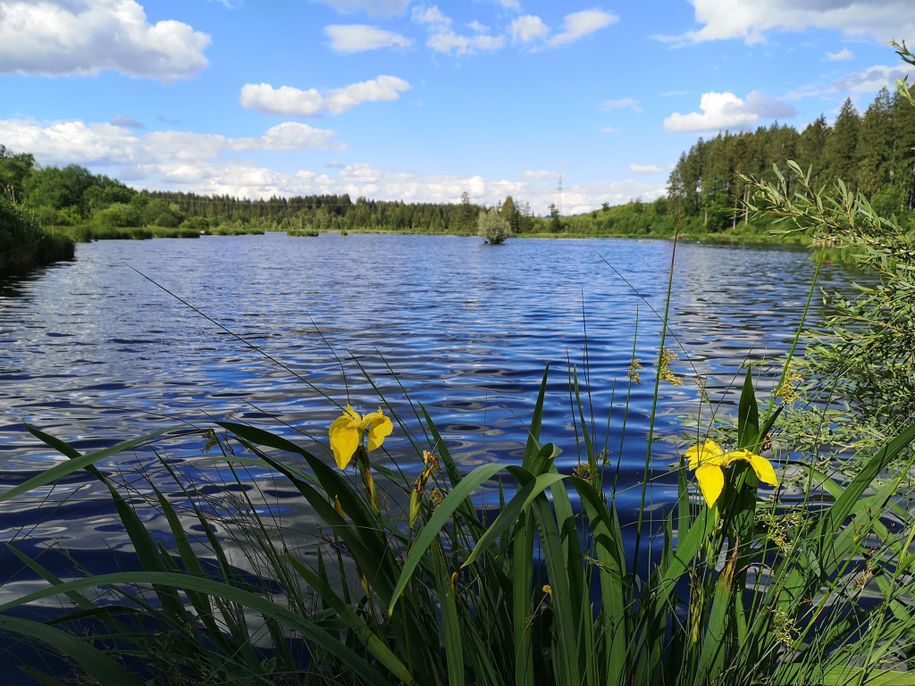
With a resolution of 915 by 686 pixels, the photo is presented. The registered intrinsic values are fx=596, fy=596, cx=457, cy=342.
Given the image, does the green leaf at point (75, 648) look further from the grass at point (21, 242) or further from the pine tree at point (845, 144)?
the pine tree at point (845, 144)

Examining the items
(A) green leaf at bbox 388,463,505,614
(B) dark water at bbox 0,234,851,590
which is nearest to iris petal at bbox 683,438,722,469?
(B) dark water at bbox 0,234,851,590

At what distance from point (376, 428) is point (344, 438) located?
9cm

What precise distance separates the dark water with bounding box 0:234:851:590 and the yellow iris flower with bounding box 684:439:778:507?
15.0 inches

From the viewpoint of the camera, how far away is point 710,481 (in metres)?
1.21

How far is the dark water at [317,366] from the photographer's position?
4.72 m

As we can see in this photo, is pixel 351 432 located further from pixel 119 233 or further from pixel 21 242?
pixel 119 233

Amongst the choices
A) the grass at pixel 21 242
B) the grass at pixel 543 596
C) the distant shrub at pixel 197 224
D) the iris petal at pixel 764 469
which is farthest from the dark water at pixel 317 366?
the distant shrub at pixel 197 224

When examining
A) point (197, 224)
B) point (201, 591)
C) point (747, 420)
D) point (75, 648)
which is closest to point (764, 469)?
point (747, 420)

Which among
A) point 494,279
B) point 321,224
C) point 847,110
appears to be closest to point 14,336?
point 494,279

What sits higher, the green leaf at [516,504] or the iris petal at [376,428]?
the iris petal at [376,428]

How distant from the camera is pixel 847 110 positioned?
64938 millimetres

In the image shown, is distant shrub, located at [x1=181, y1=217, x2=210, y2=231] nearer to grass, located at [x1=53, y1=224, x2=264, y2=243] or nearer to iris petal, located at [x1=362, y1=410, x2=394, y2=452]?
grass, located at [x1=53, y1=224, x2=264, y2=243]

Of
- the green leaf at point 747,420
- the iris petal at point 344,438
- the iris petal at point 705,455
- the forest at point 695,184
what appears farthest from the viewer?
the forest at point 695,184

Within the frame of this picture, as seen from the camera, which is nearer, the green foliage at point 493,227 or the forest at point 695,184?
the forest at point 695,184
